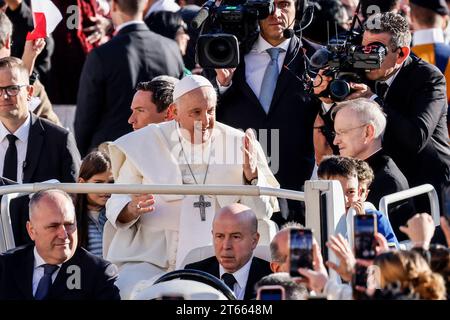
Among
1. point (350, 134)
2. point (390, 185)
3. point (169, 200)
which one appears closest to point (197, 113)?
point (169, 200)

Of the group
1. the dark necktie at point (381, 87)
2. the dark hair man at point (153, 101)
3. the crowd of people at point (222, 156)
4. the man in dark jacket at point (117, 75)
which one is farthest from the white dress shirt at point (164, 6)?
the dark necktie at point (381, 87)

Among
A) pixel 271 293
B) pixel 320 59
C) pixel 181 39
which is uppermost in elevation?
pixel 181 39

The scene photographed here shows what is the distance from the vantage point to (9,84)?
11.1 m

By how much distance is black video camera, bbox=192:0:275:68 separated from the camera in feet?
32.6

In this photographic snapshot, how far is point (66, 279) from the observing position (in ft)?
29.1

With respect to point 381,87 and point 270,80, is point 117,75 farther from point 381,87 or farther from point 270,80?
point 381,87

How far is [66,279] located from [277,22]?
270 centimetres

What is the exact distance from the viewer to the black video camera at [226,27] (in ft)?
32.6

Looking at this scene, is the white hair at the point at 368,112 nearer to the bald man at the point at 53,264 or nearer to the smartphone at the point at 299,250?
the bald man at the point at 53,264

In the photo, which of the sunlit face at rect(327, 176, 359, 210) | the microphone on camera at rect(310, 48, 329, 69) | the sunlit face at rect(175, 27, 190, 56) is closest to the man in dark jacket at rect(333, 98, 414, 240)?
the microphone on camera at rect(310, 48, 329, 69)

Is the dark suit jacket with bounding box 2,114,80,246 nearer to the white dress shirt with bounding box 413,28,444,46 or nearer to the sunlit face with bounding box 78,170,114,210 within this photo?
the sunlit face with bounding box 78,170,114,210

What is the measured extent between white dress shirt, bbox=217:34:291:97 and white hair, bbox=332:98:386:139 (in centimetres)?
102
